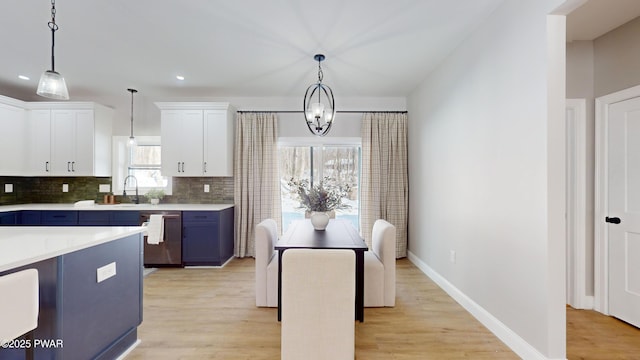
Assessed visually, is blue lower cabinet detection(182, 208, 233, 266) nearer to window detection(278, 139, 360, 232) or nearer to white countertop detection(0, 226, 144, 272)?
window detection(278, 139, 360, 232)

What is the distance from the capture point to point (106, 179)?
4879 millimetres

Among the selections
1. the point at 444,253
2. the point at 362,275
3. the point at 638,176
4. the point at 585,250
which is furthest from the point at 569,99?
the point at 362,275

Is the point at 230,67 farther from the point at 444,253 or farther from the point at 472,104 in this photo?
the point at 444,253

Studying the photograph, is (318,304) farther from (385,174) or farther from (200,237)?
(385,174)

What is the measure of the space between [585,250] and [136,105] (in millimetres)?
6212

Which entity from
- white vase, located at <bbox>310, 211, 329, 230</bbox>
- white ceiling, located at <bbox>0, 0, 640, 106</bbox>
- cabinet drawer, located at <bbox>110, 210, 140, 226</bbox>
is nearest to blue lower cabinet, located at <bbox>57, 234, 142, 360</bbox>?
white vase, located at <bbox>310, 211, 329, 230</bbox>

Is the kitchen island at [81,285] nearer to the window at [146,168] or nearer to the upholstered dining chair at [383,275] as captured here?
the upholstered dining chair at [383,275]

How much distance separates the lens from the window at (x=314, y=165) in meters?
4.99

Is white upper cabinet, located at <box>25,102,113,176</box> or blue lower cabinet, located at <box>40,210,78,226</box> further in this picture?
white upper cabinet, located at <box>25,102,113,176</box>

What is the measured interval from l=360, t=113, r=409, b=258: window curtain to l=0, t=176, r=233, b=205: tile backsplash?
225 cm

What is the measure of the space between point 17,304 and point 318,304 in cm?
145

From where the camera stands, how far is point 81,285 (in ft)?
5.72

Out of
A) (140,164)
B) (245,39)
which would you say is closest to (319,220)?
(245,39)

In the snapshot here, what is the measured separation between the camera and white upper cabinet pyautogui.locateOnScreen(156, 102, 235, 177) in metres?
4.51
